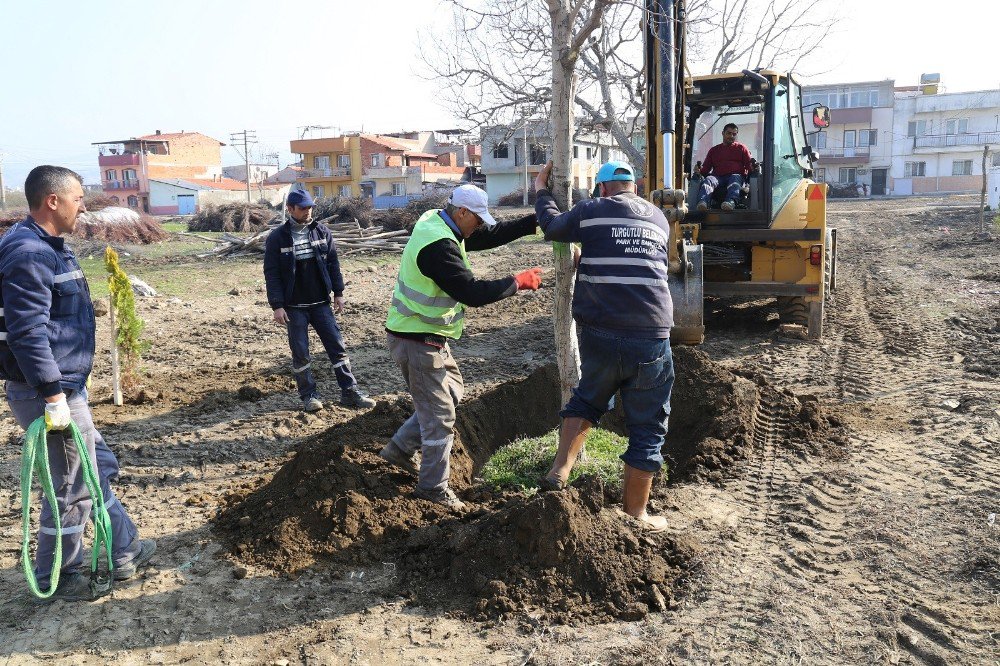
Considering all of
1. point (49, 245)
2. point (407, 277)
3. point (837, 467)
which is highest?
point (49, 245)

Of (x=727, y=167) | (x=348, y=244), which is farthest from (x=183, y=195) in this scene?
(x=727, y=167)

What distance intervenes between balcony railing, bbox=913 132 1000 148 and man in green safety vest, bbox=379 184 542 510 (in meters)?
69.3

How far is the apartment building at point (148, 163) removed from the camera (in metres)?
73.6

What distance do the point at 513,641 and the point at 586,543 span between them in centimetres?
62

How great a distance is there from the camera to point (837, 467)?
5191mm

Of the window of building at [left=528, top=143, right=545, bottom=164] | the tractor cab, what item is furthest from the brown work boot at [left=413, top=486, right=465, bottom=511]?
the window of building at [left=528, top=143, right=545, bottom=164]

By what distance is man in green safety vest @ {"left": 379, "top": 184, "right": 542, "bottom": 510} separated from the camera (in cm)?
426

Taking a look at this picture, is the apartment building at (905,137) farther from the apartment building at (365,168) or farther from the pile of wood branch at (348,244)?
the pile of wood branch at (348,244)

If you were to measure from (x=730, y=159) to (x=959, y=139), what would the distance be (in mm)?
64347

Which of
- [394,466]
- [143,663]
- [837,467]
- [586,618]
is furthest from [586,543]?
[837,467]

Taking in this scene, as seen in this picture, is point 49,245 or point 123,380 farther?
point 123,380

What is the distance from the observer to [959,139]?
2440 inches

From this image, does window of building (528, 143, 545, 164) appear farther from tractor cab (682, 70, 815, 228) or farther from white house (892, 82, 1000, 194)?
white house (892, 82, 1000, 194)

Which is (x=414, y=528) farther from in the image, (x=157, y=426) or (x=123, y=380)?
(x=123, y=380)
